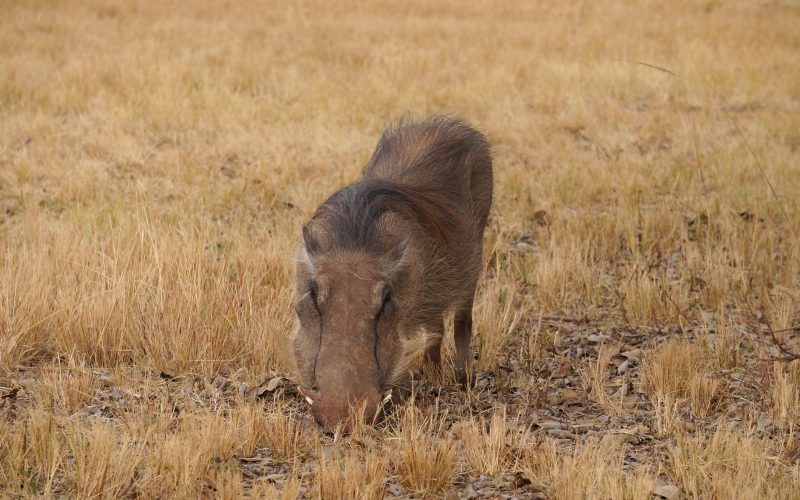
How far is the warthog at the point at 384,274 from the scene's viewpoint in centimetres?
341

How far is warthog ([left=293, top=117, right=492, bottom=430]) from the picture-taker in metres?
3.41

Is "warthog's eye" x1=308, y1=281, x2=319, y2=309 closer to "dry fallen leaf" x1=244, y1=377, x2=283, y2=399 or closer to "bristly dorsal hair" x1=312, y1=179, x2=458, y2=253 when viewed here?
"bristly dorsal hair" x1=312, y1=179, x2=458, y2=253

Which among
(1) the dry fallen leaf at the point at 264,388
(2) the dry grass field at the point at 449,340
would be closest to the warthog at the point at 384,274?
(2) the dry grass field at the point at 449,340

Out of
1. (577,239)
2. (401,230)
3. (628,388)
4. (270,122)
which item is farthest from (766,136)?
(401,230)

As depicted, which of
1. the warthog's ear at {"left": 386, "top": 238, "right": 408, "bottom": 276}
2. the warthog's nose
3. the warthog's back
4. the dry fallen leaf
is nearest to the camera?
the warthog's nose

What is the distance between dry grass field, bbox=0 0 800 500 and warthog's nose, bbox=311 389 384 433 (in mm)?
63

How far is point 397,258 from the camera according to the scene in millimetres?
3750

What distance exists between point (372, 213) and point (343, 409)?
2.85 ft

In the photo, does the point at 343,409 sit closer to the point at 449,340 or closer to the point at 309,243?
the point at 309,243

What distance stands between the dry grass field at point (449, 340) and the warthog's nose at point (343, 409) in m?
0.06

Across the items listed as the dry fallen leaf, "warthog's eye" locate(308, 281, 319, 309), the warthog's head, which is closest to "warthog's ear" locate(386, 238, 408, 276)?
A: the warthog's head

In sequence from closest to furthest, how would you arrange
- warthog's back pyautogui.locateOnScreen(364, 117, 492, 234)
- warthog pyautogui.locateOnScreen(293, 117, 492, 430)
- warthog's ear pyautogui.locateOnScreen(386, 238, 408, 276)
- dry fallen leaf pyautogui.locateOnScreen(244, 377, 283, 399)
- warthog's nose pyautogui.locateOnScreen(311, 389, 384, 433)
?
1. warthog's nose pyautogui.locateOnScreen(311, 389, 384, 433)
2. warthog pyautogui.locateOnScreen(293, 117, 492, 430)
3. warthog's ear pyautogui.locateOnScreen(386, 238, 408, 276)
4. dry fallen leaf pyautogui.locateOnScreen(244, 377, 283, 399)
5. warthog's back pyautogui.locateOnScreen(364, 117, 492, 234)

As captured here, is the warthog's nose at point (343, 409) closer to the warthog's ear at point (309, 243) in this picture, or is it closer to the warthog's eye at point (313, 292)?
the warthog's eye at point (313, 292)

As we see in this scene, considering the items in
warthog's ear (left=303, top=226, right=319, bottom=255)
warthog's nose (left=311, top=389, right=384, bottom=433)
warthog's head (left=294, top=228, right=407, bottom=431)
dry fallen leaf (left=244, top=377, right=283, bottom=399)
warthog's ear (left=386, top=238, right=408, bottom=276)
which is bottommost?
dry fallen leaf (left=244, top=377, right=283, bottom=399)
